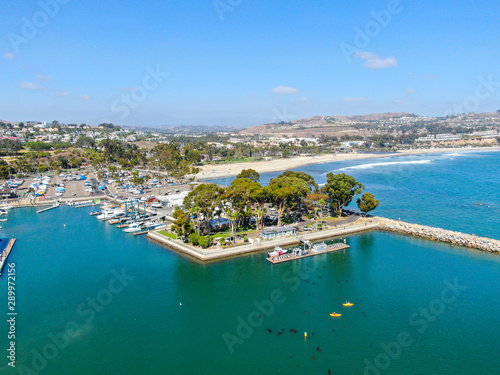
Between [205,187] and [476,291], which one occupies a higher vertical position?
[205,187]

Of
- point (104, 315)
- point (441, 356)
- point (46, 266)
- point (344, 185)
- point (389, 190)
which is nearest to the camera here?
point (441, 356)

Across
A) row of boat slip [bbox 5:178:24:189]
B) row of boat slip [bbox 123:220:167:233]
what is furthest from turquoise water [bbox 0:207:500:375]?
row of boat slip [bbox 5:178:24:189]

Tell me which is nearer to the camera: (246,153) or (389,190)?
(389,190)

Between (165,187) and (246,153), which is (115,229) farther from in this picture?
(246,153)

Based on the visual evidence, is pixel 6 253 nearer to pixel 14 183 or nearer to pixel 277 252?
pixel 277 252

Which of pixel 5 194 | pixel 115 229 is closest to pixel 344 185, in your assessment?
pixel 115 229
